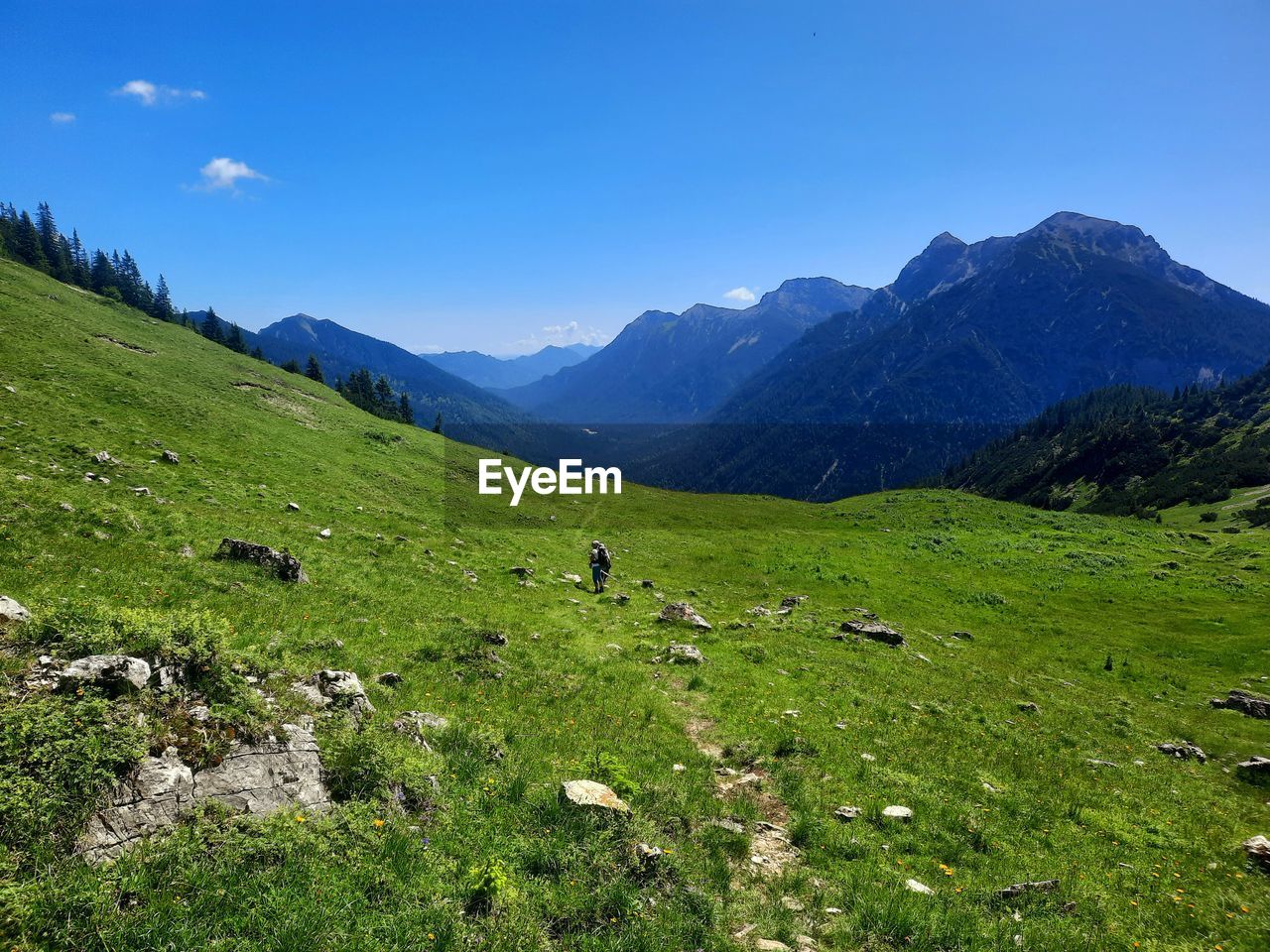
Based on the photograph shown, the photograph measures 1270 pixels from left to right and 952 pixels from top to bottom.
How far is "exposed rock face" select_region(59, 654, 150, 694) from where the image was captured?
7691 mm

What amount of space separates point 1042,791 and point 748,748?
7.65 meters

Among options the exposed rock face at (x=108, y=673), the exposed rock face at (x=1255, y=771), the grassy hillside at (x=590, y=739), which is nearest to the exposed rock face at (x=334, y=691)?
the grassy hillside at (x=590, y=739)

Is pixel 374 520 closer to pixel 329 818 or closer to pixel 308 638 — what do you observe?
pixel 308 638

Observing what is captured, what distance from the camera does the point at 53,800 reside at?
20.0 feet

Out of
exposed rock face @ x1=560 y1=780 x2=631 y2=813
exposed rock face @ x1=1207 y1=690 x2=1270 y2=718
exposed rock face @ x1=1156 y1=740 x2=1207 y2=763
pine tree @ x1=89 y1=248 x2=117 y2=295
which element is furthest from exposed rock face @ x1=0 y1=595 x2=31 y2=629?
pine tree @ x1=89 y1=248 x2=117 y2=295

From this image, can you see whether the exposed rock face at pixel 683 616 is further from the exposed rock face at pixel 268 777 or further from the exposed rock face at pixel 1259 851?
the exposed rock face at pixel 268 777

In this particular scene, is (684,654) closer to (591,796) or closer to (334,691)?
→ (591,796)

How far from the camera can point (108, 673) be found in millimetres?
7930

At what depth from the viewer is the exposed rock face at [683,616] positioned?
2555 cm

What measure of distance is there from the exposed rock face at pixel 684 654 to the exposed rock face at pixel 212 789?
13.9 metres

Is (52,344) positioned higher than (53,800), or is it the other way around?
(52,344)

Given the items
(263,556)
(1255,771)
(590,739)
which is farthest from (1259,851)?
(263,556)

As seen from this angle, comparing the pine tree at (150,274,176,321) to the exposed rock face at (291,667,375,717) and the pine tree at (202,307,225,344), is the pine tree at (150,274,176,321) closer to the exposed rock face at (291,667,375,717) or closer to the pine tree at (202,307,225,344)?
the pine tree at (202,307,225,344)

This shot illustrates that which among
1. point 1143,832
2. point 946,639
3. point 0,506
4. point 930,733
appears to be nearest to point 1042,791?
point 1143,832
